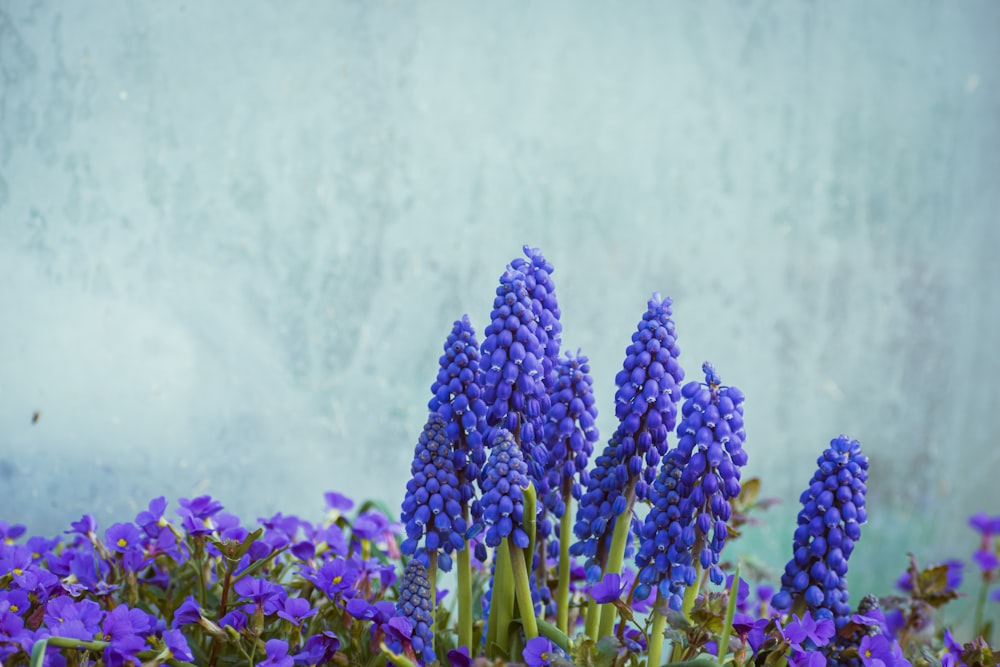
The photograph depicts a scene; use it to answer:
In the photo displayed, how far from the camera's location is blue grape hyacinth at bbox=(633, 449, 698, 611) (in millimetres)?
1156

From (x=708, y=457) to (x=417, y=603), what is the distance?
1.30 ft

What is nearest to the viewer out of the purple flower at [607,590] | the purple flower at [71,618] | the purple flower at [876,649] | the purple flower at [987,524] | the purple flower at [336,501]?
the purple flower at [71,618]

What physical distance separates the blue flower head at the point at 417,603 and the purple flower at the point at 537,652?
0.45 ft

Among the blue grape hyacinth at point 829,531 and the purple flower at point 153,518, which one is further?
the purple flower at point 153,518

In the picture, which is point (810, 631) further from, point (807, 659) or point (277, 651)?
point (277, 651)

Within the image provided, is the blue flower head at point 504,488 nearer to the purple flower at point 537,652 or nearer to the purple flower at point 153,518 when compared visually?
the purple flower at point 537,652

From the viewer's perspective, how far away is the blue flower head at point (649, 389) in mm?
1143

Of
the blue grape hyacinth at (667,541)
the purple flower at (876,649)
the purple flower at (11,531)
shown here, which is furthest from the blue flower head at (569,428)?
the purple flower at (11,531)

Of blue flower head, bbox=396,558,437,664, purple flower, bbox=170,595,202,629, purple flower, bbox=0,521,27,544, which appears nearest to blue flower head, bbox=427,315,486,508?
blue flower head, bbox=396,558,437,664

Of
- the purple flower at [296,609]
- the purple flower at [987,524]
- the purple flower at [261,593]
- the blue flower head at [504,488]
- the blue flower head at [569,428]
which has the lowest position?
the purple flower at [296,609]

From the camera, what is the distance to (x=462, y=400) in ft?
3.90

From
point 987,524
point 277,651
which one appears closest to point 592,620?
point 277,651

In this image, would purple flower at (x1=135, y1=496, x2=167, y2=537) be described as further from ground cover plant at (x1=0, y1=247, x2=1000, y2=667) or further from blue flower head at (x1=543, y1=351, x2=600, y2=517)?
blue flower head at (x1=543, y1=351, x2=600, y2=517)

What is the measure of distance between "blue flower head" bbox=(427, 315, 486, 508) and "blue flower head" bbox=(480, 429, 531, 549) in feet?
0.24
